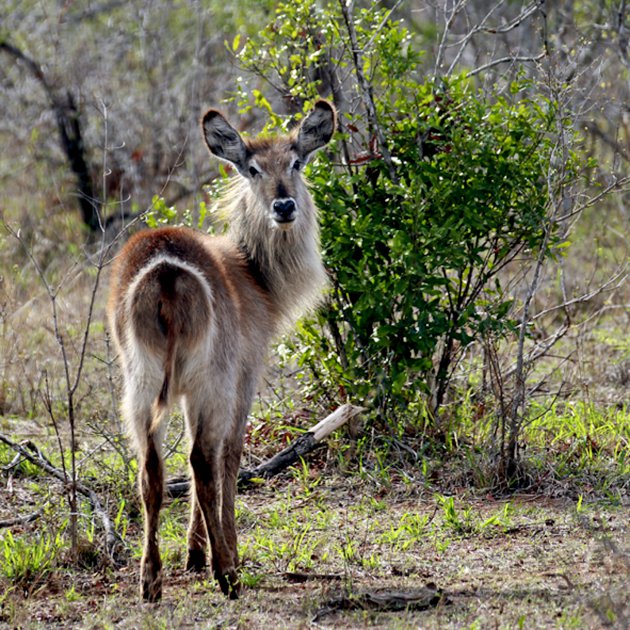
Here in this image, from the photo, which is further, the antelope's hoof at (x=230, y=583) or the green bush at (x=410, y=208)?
the green bush at (x=410, y=208)

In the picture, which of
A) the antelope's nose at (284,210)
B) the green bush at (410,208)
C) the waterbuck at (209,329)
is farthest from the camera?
the green bush at (410,208)

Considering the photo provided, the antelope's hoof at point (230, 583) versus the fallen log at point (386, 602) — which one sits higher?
the antelope's hoof at point (230, 583)

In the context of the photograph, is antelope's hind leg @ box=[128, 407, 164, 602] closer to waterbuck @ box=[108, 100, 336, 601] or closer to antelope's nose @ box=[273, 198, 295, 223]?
waterbuck @ box=[108, 100, 336, 601]

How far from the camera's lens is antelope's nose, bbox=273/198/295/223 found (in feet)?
16.3

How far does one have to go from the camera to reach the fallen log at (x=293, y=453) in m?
5.56

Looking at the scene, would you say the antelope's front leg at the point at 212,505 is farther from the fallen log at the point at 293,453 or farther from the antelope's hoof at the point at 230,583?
the fallen log at the point at 293,453

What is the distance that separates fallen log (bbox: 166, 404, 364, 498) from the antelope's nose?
1.13 m

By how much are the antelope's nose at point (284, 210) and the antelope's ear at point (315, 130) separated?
17.7 inches

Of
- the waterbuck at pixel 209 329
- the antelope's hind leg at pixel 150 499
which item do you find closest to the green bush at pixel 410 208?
the waterbuck at pixel 209 329

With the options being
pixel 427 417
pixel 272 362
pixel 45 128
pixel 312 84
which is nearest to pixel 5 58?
pixel 45 128

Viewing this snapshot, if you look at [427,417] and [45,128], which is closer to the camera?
[427,417]

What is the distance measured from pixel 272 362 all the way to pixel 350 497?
190cm

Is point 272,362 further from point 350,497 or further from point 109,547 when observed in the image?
point 109,547

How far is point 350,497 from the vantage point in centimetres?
547
